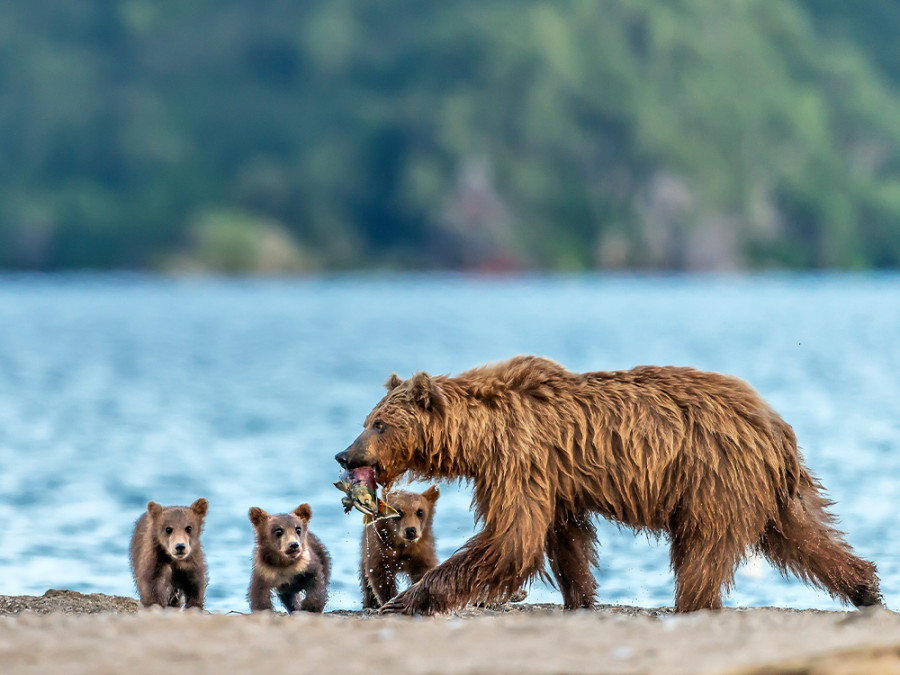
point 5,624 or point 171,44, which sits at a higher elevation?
point 171,44

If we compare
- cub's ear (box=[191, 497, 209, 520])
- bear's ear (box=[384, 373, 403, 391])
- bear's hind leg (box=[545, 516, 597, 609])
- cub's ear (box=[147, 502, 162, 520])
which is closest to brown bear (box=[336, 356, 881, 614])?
bear's ear (box=[384, 373, 403, 391])

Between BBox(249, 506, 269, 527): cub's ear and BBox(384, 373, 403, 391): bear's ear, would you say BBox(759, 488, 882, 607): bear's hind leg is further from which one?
BBox(249, 506, 269, 527): cub's ear

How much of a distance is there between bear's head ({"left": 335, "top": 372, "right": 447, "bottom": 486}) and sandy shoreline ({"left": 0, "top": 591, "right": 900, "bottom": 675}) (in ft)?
5.48

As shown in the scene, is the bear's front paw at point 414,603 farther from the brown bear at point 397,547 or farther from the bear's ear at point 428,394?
the brown bear at point 397,547

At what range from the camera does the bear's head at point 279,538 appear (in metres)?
10.2

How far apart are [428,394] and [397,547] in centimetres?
214

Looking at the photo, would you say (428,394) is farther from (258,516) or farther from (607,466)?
(258,516)

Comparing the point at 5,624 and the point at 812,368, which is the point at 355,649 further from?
the point at 812,368

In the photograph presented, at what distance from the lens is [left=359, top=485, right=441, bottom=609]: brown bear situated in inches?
423

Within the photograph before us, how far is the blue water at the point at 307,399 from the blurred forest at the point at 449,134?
38148mm

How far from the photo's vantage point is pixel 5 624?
743 cm

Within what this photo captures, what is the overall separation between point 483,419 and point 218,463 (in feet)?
44.2

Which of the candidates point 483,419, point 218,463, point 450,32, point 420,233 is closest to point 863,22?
point 450,32

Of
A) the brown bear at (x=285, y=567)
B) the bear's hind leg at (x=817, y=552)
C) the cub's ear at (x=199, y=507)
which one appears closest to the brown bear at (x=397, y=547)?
the brown bear at (x=285, y=567)
